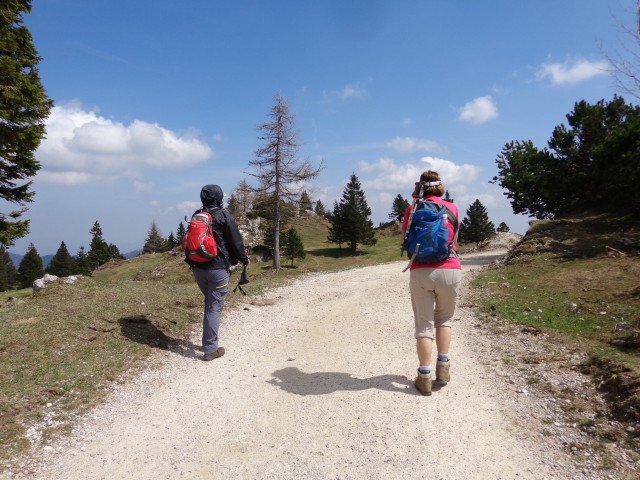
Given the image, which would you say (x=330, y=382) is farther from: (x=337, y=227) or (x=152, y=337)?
(x=337, y=227)

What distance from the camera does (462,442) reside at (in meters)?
3.97

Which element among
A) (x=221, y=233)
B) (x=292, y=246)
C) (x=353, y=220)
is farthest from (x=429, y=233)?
(x=353, y=220)

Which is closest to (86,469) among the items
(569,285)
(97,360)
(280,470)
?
(280,470)

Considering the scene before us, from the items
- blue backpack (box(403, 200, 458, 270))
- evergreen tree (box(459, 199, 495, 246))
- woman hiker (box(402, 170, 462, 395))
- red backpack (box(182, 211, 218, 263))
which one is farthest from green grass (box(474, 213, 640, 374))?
evergreen tree (box(459, 199, 495, 246))

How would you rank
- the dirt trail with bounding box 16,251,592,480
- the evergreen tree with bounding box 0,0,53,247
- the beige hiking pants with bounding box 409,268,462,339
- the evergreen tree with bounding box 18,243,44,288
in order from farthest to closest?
the evergreen tree with bounding box 18,243,44,288
the evergreen tree with bounding box 0,0,53,247
the beige hiking pants with bounding box 409,268,462,339
the dirt trail with bounding box 16,251,592,480

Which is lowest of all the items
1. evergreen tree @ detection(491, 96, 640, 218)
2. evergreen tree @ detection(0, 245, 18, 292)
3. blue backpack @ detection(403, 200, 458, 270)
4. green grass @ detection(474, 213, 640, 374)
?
evergreen tree @ detection(0, 245, 18, 292)

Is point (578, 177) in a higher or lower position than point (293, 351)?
higher

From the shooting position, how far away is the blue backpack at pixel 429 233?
484 centimetres

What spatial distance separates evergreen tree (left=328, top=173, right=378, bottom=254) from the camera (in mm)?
56125

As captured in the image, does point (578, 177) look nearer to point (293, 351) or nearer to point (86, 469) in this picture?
point (293, 351)

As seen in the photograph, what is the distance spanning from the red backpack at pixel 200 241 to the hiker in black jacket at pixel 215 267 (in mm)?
140

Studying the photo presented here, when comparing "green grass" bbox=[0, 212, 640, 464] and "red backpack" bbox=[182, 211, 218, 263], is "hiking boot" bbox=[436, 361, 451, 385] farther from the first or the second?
"red backpack" bbox=[182, 211, 218, 263]

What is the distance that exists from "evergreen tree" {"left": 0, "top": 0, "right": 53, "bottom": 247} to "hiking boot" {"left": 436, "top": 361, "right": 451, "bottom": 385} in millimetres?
14542

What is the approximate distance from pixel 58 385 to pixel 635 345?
28.3 ft
